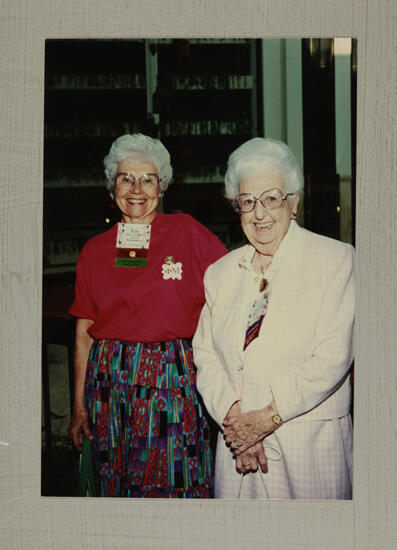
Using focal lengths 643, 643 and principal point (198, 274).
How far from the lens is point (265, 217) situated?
89.5 inches

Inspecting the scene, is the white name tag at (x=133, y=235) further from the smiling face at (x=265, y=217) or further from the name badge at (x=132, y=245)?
the smiling face at (x=265, y=217)

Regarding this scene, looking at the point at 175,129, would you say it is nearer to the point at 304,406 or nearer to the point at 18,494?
the point at 304,406

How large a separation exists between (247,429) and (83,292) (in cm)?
77

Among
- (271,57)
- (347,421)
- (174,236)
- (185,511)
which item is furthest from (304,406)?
(271,57)

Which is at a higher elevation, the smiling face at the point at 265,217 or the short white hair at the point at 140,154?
the short white hair at the point at 140,154

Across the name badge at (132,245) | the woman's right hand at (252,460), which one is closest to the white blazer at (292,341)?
the woman's right hand at (252,460)

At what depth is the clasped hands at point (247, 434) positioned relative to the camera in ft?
7.45

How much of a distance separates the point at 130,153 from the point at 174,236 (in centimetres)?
34

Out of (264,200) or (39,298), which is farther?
(39,298)

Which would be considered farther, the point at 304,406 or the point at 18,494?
the point at 18,494

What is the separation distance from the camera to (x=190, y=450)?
2.34 meters

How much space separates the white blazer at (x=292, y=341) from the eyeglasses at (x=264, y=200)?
98 millimetres

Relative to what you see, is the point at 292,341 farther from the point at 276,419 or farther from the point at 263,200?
the point at 263,200

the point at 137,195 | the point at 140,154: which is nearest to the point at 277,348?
the point at 137,195
